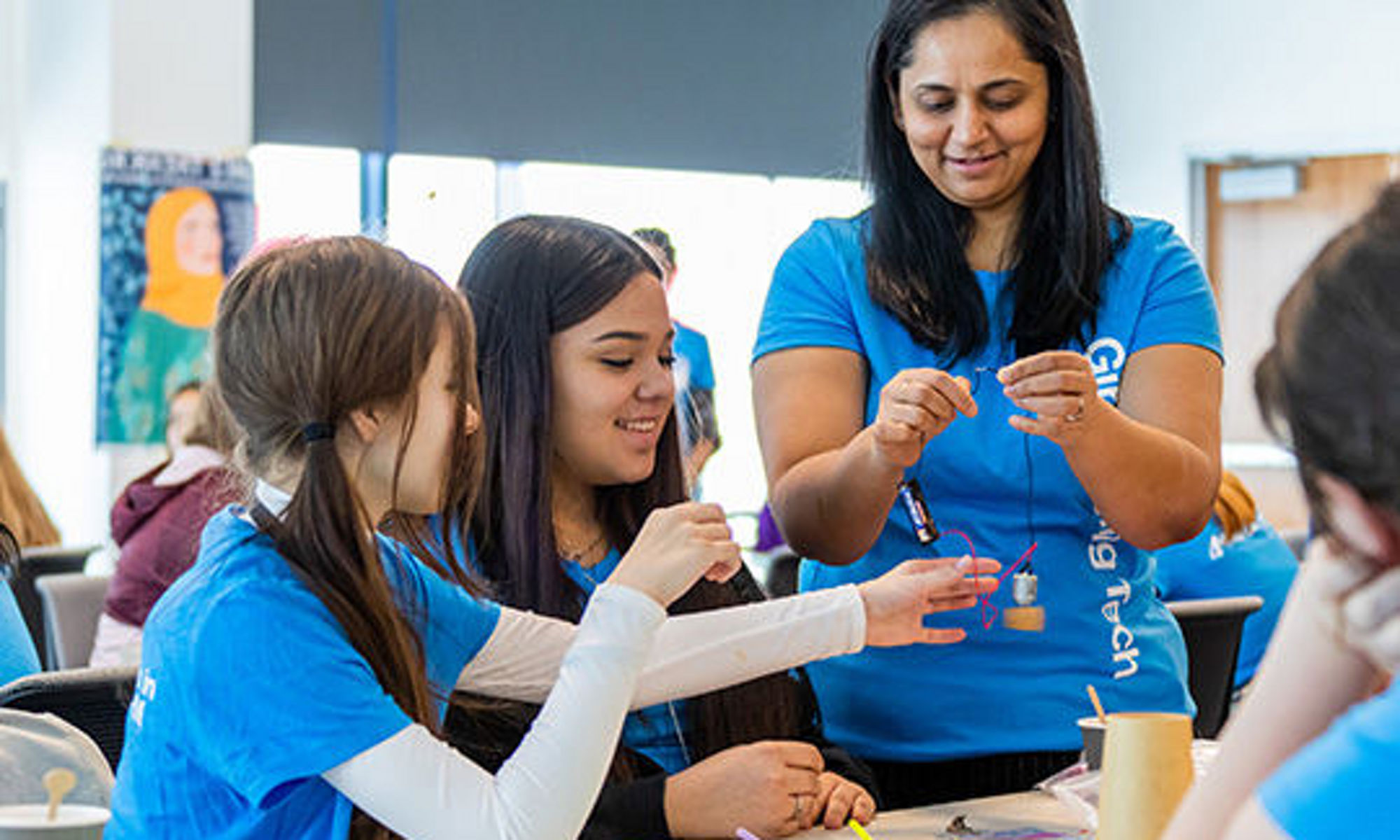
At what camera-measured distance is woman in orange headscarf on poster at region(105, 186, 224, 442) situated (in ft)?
19.8

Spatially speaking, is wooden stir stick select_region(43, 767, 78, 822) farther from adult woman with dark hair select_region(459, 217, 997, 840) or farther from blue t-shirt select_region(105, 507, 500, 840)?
adult woman with dark hair select_region(459, 217, 997, 840)

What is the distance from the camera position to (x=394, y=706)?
4.88 feet

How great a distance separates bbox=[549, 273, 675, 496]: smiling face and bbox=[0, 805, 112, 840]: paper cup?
0.89 meters

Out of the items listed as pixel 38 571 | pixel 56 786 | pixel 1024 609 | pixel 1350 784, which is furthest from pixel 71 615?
pixel 1350 784

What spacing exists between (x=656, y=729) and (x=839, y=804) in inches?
11.0

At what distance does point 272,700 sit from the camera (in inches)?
57.0

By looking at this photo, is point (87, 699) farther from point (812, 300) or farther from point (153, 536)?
point (153, 536)

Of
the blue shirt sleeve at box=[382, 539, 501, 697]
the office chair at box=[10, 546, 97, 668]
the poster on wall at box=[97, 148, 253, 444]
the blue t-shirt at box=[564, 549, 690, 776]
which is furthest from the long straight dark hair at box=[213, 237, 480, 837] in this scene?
the poster on wall at box=[97, 148, 253, 444]

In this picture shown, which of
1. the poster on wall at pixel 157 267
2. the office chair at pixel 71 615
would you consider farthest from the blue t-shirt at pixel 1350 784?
the poster on wall at pixel 157 267

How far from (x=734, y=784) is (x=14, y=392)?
5351 millimetres

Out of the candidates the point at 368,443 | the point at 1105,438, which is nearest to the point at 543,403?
the point at 368,443

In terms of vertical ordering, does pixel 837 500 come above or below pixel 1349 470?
below

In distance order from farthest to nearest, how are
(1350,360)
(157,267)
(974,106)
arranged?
(157,267) < (974,106) < (1350,360)

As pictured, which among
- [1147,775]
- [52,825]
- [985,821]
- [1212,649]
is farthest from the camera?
[1212,649]
